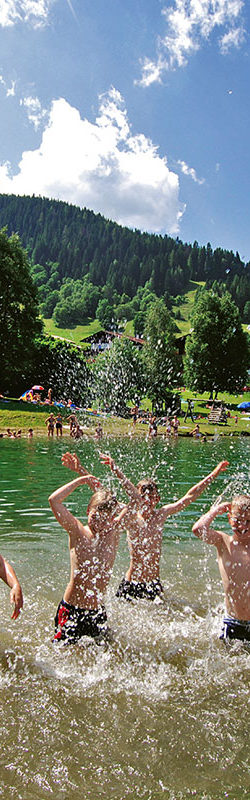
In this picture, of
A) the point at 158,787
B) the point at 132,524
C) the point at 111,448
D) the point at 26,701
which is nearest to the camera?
the point at 158,787

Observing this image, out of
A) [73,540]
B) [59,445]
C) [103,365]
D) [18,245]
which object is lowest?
[59,445]

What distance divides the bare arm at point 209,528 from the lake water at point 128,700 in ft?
4.55

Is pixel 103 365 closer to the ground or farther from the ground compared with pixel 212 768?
farther from the ground

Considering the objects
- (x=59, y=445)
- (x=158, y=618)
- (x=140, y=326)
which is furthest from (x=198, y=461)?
(x=140, y=326)

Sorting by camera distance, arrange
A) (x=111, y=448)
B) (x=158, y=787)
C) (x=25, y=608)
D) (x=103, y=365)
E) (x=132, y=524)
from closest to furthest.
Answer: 1. (x=158, y=787)
2. (x=132, y=524)
3. (x=25, y=608)
4. (x=111, y=448)
5. (x=103, y=365)

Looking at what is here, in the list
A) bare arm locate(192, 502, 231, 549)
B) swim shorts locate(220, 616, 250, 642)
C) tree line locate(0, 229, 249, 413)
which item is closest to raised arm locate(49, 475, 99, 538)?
bare arm locate(192, 502, 231, 549)

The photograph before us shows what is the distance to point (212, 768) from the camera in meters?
4.05

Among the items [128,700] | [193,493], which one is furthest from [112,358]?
[128,700]

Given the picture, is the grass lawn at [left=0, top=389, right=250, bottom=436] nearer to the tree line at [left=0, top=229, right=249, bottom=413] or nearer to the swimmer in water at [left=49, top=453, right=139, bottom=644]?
the tree line at [left=0, top=229, right=249, bottom=413]

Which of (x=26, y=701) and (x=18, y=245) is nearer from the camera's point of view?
(x=26, y=701)

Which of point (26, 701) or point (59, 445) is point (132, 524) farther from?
point (59, 445)

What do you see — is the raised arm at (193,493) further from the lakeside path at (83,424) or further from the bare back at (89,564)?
the lakeside path at (83,424)

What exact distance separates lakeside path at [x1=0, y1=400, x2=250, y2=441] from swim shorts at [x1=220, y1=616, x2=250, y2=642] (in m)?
31.2

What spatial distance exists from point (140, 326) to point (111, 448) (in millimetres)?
139969
